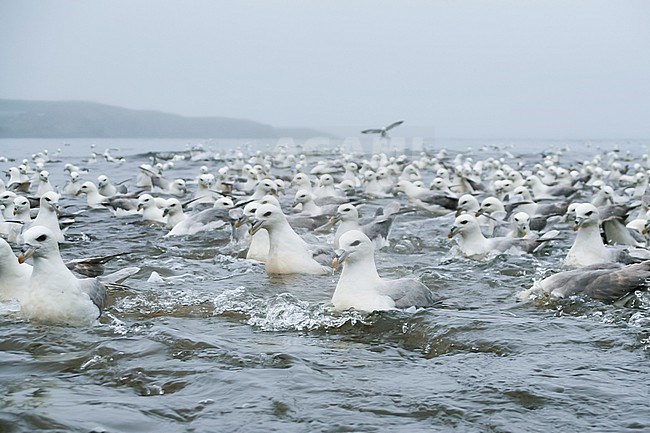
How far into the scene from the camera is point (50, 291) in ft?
23.2

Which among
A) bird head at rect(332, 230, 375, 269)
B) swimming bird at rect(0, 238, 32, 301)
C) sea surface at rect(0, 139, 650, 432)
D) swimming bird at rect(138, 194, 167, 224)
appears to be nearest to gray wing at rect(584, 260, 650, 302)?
sea surface at rect(0, 139, 650, 432)

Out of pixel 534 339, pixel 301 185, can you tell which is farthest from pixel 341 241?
pixel 301 185

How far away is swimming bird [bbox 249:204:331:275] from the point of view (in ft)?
32.4

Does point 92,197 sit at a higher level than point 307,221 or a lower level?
lower

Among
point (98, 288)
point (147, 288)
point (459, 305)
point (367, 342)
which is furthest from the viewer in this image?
point (147, 288)

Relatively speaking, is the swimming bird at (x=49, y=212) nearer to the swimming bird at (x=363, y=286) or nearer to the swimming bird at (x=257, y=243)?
the swimming bird at (x=257, y=243)

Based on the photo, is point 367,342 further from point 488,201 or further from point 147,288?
point 488,201

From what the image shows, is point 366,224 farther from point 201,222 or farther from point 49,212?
point 49,212

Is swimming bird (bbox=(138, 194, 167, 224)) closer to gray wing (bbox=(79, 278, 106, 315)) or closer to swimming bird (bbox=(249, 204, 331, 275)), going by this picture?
swimming bird (bbox=(249, 204, 331, 275))

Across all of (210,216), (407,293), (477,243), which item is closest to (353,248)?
(407,293)

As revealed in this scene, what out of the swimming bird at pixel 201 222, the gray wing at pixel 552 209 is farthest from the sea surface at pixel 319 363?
the gray wing at pixel 552 209

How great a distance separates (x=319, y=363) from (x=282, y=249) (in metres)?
3.75

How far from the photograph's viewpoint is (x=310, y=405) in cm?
543

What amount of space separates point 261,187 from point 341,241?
812cm
